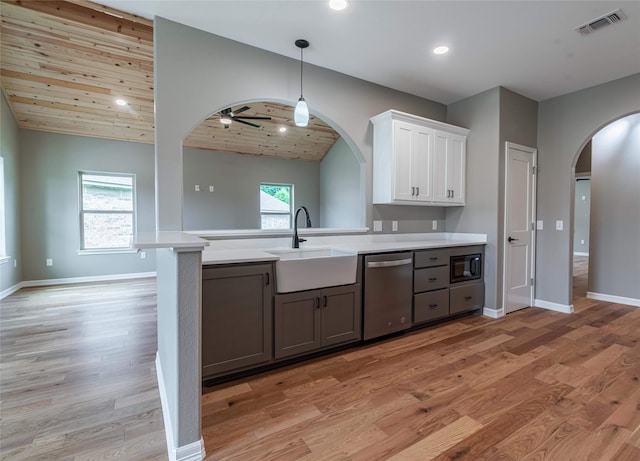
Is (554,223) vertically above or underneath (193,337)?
above

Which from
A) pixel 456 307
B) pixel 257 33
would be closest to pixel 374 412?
pixel 456 307

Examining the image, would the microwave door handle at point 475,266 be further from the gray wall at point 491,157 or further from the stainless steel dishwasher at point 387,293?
the stainless steel dishwasher at point 387,293

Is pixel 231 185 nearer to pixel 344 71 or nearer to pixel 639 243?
pixel 344 71

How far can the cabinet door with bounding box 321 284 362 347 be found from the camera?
2.53 meters

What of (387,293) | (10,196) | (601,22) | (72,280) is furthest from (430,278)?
(10,196)

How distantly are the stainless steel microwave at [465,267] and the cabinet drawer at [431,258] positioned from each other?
5.7 inches

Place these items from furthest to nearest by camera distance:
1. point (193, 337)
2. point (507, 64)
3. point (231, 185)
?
point (231, 185), point (507, 64), point (193, 337)

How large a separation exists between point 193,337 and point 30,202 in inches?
225

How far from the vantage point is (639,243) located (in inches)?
161

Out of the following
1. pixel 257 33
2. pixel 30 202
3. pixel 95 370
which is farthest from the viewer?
pixel 30 202

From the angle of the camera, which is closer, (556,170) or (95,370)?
(95,370)

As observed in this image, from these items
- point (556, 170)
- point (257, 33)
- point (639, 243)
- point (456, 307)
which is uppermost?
point (257, 33)

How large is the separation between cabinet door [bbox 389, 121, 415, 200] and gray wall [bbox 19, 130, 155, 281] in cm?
507

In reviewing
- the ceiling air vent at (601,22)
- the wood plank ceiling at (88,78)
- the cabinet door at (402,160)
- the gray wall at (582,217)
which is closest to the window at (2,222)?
the wood plank ceiling at (88,78)
